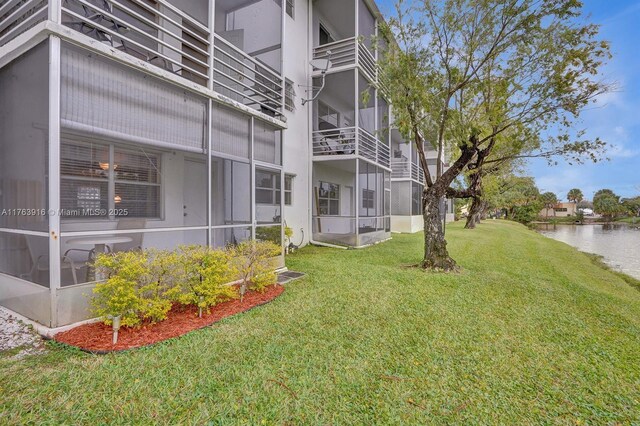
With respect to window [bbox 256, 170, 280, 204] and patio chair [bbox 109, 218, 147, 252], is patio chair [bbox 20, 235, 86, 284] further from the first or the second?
window [bbox 256, 170, 280, 204]

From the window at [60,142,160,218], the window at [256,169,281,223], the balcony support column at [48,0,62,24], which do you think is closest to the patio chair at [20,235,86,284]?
the window at [60,142,160,218]

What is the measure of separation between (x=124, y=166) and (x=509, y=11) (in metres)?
8.52

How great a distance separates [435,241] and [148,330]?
658cm

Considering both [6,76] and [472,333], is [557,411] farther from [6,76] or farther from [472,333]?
[6,76]

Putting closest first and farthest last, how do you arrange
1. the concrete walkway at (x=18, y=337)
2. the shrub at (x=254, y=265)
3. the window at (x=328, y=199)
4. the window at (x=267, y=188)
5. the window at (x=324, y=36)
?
the concrete walkway at (x=18, y=337) < the shrub at (x=254, y=265) < the window at (x=267, y=188) < the window at (x=328, y=199) < the window at (x=324, y=36)

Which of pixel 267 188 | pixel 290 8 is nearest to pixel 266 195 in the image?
pixel 267 188

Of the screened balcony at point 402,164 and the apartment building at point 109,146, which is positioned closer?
the apartment building at point 109,146

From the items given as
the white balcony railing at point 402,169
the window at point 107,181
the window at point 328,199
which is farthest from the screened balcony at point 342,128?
the window at point 107,181

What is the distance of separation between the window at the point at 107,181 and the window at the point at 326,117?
7887mm

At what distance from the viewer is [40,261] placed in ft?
11.0

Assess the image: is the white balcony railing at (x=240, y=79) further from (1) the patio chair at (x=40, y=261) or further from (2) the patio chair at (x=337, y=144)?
(2) the patio chair at (x=337, y=144)

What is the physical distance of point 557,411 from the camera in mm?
2395

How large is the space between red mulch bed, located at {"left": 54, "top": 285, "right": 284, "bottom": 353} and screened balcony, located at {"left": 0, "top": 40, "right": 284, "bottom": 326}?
26cm

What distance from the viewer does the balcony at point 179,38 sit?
3.79m
